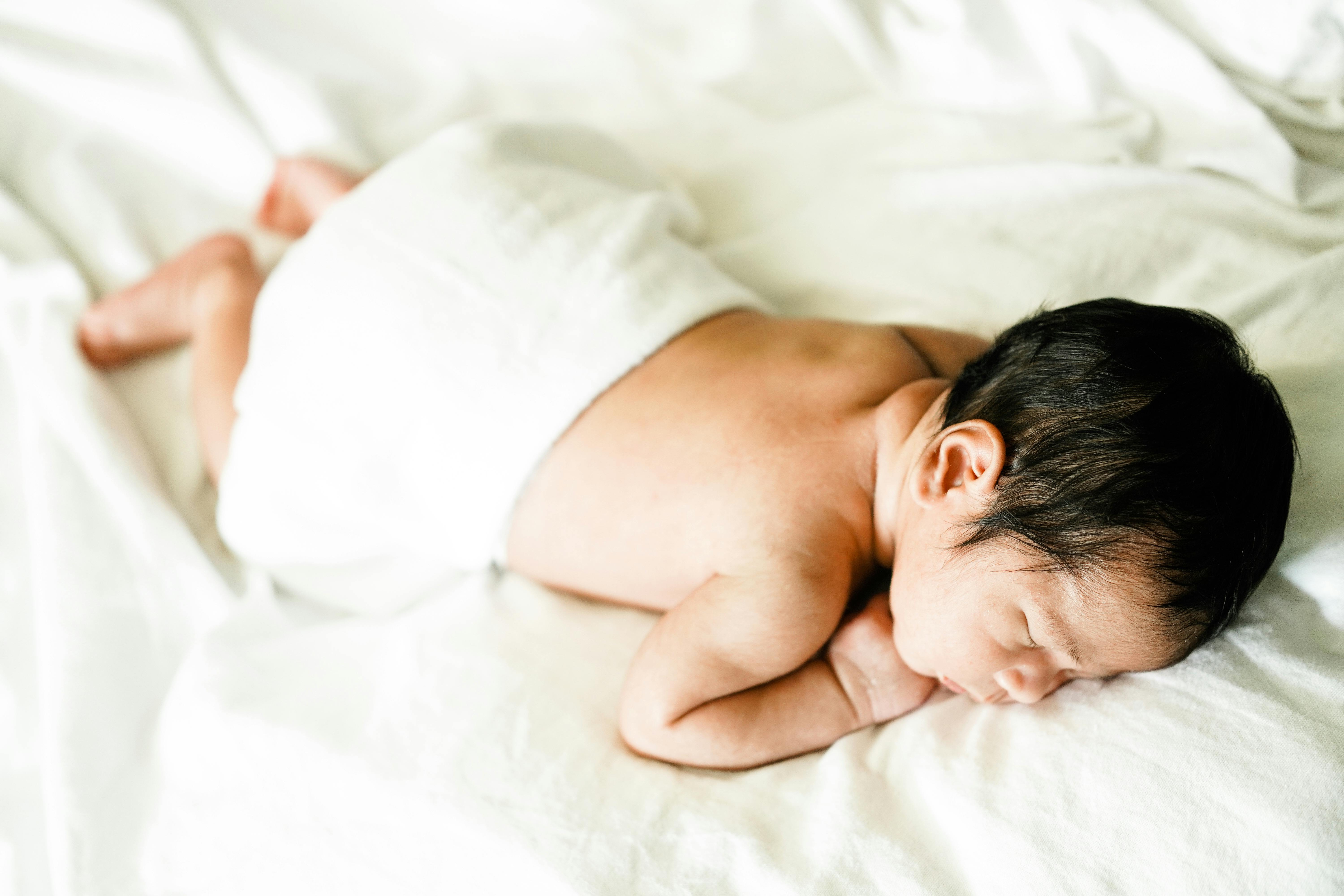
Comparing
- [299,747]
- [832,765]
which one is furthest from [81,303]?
[832,765]

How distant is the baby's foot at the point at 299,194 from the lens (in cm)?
137

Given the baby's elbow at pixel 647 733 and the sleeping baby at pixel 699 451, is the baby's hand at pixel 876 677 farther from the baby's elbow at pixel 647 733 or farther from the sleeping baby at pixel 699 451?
the baby's elbow at pixel 647 733

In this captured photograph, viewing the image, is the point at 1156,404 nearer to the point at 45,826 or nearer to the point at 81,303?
the point at 45,826

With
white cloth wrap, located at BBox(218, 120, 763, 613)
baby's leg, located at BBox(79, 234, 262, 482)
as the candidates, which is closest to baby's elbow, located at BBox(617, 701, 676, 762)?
white cloth wrap, located at BBox(218, 120, 763, 613)

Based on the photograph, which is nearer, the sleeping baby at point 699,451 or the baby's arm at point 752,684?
the sleeping baby at point 699,451

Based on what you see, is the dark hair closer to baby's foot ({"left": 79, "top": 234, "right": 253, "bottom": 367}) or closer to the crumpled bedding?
the crumpled bedding

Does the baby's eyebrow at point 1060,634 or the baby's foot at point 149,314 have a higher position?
the baby's foot at point 149,314

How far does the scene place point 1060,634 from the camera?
823 mm

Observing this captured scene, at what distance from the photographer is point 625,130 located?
151 centimetres

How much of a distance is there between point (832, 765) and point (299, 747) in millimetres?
493

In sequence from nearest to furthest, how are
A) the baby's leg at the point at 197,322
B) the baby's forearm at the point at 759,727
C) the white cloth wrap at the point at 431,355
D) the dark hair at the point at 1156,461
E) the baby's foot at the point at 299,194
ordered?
the dark hair at the point at 1156,461 < the baby's forearm at the point at 759,727 < the white cloth wrap at the point at 431,355 < the baby's leg at the point at 197,322 < the baby's foot at the point at 299,194

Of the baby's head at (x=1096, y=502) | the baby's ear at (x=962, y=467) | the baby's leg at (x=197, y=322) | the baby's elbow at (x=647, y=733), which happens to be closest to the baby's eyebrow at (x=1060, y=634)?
the baby's head at (x=1096, y=502)

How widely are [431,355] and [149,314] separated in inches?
19.3

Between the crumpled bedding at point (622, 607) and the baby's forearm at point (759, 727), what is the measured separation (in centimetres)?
2
